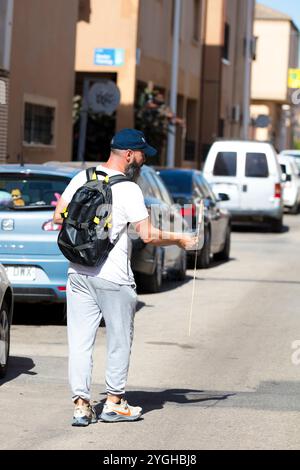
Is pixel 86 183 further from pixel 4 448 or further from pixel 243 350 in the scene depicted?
pixel 243 350

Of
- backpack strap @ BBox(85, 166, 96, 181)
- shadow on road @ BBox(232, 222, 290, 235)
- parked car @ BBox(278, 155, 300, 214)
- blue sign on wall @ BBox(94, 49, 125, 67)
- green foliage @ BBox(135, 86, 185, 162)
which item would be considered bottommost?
shadow on road @ BBox(232, 222, 290, 235)

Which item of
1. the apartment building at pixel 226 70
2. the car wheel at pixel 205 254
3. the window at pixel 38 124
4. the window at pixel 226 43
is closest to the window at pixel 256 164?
the window at pixel 38 124

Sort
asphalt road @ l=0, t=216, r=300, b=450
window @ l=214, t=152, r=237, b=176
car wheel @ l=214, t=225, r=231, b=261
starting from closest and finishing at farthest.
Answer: asphalt road @ l=0, t=216, r=300, b=450 → car wheel @ l=214, t=225, r=231, b=261 → window @ l=214, t=152, r=237, b=176

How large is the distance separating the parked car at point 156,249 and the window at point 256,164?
35.4ft

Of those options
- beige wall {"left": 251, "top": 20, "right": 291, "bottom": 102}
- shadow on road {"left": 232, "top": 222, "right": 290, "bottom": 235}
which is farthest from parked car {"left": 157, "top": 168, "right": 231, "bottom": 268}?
beige wall {"left": 251, "top": 20, "right": 291, "bottom": 102}

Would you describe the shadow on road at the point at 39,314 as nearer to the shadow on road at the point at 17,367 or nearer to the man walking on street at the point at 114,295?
the shadow on road at the point at 17,367

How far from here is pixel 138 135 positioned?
7.87 m

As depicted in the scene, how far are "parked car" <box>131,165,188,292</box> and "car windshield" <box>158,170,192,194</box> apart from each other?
2.71 meters

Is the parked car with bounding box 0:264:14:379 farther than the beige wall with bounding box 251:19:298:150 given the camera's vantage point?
No

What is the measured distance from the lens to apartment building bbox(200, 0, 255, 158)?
41719mm

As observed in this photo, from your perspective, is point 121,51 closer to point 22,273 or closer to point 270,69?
point 22,273

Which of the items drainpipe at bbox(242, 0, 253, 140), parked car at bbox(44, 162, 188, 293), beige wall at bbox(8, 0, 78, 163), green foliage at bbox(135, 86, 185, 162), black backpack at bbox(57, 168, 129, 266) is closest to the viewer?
black backpack at bbox(57, 168, 129, 266)

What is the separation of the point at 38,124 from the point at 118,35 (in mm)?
7588

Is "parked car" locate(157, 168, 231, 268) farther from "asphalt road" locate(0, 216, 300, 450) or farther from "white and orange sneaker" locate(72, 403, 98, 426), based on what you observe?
"white and orange sneaker" locate(72, 403, 98, 426)
